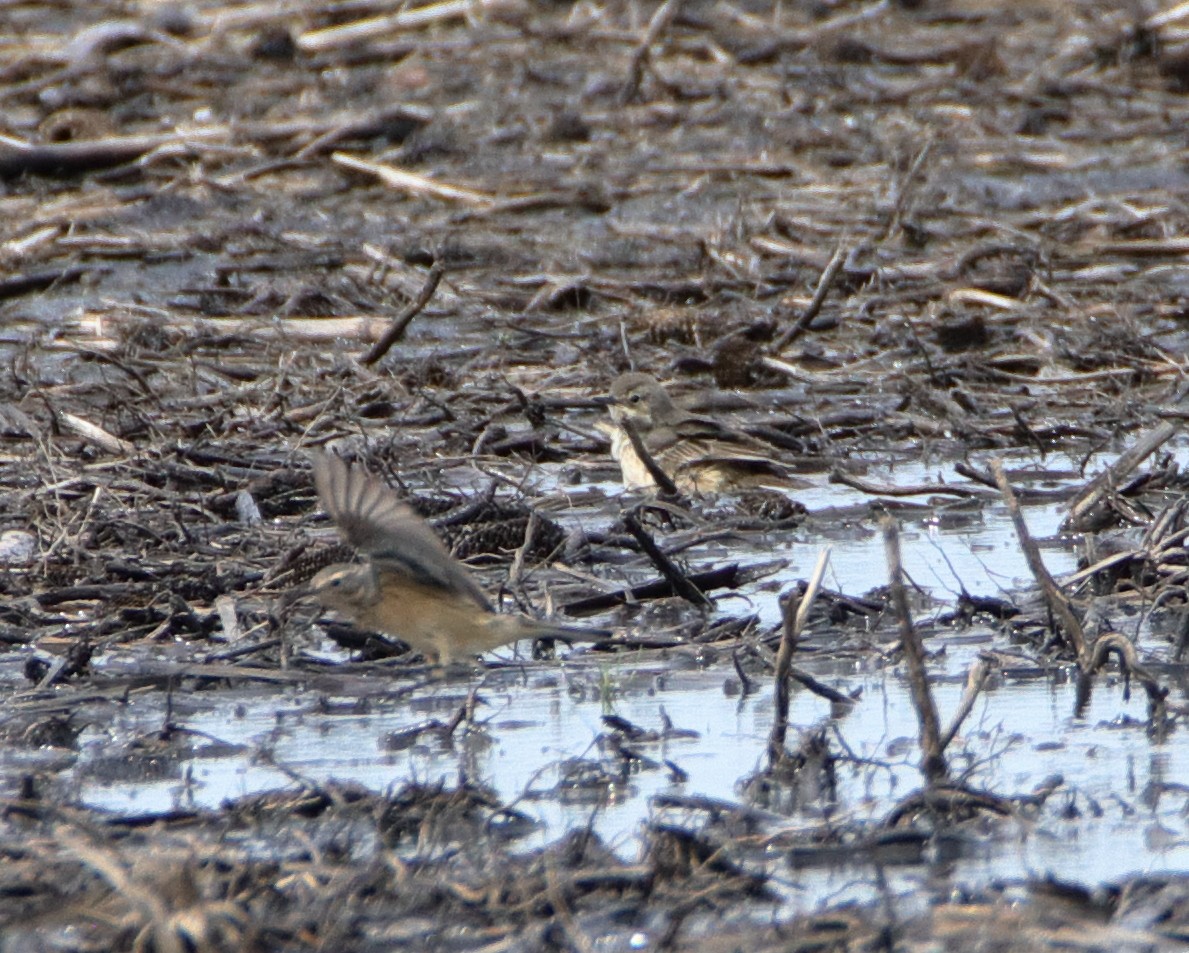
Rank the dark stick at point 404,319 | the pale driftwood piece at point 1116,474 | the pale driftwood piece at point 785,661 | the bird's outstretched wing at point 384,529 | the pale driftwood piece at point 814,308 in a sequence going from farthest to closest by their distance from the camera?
the pale driftwood piece at point 814,308 < the dark stick at point 404,319 < the pale driftwood piece at point 1116,474 < the bird's outstretched wing at point 384,529 < the pale driftwood piece at point 785,661

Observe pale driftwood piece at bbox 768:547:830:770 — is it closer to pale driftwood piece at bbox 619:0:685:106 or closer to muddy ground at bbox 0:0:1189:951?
muddy ground at bbox 0:0:1189:951

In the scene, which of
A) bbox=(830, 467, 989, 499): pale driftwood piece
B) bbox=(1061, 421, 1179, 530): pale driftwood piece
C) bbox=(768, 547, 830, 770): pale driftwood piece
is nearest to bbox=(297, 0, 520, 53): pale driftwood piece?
bbox=(830, 467, 989, 499): pale driftwood piece

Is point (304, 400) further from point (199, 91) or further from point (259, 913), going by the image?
point (199, 91)

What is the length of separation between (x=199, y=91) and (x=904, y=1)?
6.98 m

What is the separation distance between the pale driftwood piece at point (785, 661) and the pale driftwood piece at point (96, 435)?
14.6ft

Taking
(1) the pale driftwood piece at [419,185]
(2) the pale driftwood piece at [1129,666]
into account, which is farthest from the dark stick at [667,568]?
(1) the pale driftwood piece at [419,185]

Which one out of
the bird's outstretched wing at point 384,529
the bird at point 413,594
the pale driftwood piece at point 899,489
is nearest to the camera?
the bird's outstretched wing at point 384,529

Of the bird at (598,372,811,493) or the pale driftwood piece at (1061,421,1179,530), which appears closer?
the pale driftwood piece at (1061,421,1179,530)

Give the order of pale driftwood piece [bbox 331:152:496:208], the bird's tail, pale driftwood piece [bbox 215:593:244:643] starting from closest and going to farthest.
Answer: the bird's tail → pale driftwood piece [bbox 215:593:244:643] → pale driftwood piece [bbox 331:152:496:208]

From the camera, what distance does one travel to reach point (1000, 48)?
1992cm

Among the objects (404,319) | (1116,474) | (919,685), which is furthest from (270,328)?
(919,685)

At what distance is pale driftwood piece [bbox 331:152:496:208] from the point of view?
50.1 ft

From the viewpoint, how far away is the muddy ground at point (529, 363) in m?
4.68

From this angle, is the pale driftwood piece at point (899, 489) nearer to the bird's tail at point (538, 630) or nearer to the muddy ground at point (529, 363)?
the muddy ground at point (529, 363)
